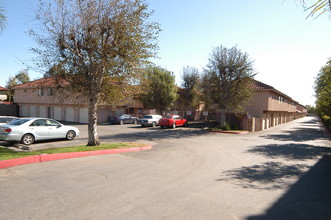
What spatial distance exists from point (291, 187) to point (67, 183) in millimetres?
5857

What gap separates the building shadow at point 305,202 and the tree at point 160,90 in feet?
82.3

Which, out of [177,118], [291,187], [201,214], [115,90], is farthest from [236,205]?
[177,118]

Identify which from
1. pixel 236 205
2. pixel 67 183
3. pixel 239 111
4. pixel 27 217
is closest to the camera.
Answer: pixel 27 217

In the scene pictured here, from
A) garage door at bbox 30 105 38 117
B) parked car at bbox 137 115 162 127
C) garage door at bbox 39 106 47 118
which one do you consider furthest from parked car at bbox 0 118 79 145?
garage door at bbox 30 105 38 117

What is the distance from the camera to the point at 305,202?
4785 millimetres

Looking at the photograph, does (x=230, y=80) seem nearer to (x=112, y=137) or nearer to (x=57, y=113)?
(x=112, y=137)

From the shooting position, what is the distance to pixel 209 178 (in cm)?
632

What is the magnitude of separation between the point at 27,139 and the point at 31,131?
440mm

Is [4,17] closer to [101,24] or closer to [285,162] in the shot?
[101,24]

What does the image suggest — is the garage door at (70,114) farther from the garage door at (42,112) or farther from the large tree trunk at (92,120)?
the large tree trunk at (92,120)

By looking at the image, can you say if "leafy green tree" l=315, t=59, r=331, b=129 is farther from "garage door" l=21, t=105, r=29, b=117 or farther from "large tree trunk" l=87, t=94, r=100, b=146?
"garage door" l=21, t=105, r=29, b=117

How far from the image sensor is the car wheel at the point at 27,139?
1104cm

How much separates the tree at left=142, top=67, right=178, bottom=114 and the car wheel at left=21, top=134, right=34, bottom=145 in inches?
794

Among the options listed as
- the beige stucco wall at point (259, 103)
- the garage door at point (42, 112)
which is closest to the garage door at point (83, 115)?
the garage door at point (42, 112)
